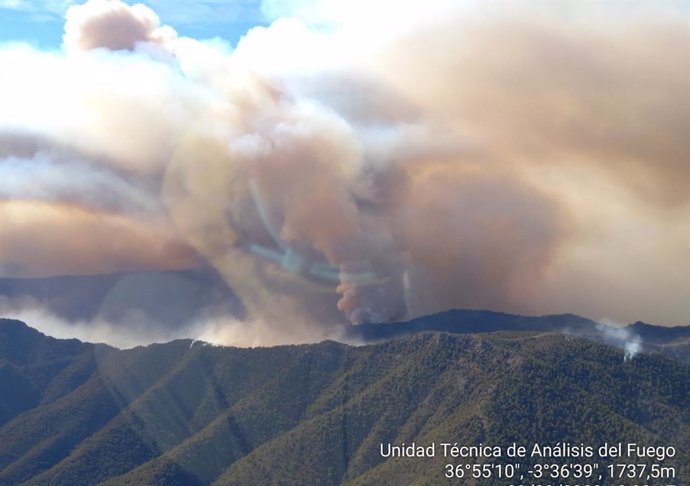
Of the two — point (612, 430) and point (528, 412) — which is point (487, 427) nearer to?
point (528, 412)

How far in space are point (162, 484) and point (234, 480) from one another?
46.6 ft

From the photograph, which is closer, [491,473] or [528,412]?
[491,473]

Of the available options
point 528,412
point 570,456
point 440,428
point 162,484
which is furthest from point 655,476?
point 162,484

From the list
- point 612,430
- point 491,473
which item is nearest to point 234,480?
point 491,473

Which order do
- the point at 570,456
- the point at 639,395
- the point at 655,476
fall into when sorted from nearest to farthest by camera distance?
the point at 655,476 < the point at 570,456 < the point at 639,395

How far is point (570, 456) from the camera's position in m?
174

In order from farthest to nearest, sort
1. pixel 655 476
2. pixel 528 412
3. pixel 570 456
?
1. pixel 528 412
2. pixel 570 456
3. pixel 655 476

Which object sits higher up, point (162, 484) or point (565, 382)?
point (565, 382)

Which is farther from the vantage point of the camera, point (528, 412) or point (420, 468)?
point (528, 412)

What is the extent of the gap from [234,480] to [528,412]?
58140mm

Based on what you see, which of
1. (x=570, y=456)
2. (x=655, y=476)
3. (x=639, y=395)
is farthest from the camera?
(x=639, y=395)

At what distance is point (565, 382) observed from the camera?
648ft

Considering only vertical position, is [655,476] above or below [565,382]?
below

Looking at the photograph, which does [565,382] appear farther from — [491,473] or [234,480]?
[234,480]
